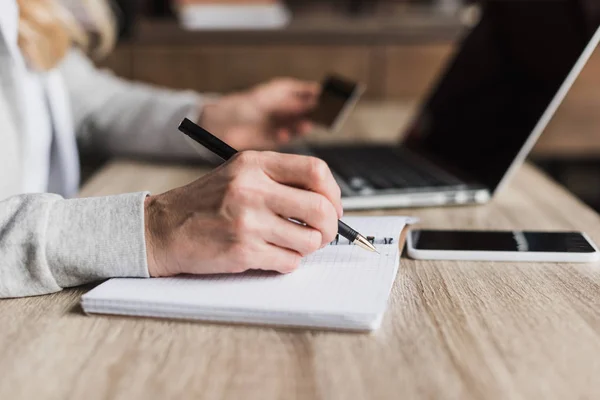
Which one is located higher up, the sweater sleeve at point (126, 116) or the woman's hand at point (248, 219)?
the woman's hand at point (248, 219)

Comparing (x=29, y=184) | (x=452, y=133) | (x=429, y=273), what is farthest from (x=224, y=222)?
(x=452, y=133)

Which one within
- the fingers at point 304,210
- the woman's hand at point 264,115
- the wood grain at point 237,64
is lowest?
the wood grain at point 237,64

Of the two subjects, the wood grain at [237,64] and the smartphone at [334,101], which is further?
the wood grain at [237,64]

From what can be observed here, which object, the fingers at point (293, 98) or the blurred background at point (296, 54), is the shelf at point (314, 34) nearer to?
the blurred background at point (296, 54)

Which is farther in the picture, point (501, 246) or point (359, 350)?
point (501, 246)

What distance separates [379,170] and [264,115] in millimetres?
303

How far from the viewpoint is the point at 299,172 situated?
0.61 metres

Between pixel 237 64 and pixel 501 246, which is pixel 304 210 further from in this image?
pixel 237 64

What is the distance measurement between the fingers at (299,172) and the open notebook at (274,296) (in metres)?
0.08

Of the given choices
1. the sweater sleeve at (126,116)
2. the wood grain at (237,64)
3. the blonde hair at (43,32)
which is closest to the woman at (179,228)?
the blonde hair at (43,32)

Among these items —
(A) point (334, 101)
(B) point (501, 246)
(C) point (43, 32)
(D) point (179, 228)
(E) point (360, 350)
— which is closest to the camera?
(E) point (360, 350)

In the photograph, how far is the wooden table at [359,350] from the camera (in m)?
0.47

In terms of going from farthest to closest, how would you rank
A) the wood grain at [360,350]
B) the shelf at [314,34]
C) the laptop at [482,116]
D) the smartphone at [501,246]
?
the shelf at [314,34] → the laptop at [482,116] → the smartphone at [501,246] → the wood grain at [360,350]

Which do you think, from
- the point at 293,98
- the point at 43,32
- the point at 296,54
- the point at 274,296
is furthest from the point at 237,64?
the point at 274,296
